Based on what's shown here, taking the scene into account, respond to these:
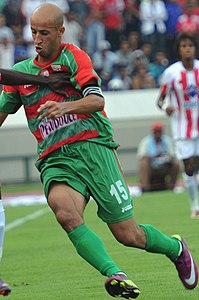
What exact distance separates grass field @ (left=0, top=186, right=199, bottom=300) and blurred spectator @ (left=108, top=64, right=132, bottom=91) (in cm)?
850

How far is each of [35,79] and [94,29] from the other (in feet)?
59.0

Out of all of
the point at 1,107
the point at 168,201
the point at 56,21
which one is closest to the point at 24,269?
the point at 1,107

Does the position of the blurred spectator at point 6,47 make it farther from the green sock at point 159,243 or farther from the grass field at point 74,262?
the green sock at point 159,243

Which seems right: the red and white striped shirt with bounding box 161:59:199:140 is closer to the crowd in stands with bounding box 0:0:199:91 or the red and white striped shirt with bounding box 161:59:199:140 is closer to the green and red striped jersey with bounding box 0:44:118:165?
the green and red striped jersey with bounding box 0:44:118:165

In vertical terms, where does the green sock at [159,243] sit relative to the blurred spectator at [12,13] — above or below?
above

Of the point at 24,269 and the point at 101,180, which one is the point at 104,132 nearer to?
the point at 101,180

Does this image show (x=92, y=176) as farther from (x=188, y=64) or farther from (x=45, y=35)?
(x=188, y=64)

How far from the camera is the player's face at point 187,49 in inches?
518

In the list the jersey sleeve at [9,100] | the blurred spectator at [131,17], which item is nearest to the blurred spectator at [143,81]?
the blurred spectator at [131,17]

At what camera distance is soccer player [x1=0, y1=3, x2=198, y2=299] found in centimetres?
671

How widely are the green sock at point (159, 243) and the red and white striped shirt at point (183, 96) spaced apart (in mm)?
6624

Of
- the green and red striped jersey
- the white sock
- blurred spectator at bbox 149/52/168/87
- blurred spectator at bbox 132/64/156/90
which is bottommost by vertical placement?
blurred spectator at bbox 132/64/156/90

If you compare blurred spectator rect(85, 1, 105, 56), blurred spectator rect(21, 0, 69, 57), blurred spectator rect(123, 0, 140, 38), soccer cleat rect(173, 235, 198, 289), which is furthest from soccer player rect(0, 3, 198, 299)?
blurred spectator rect(123, 0, 140, 38)

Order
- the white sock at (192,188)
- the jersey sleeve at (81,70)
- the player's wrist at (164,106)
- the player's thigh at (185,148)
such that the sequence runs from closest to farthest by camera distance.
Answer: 1. the jersey sleeve at (81,70)
2. the player's wrist at (164,106)
3. the player's thigh at (185,148)
4. the white sock at (192,188)
